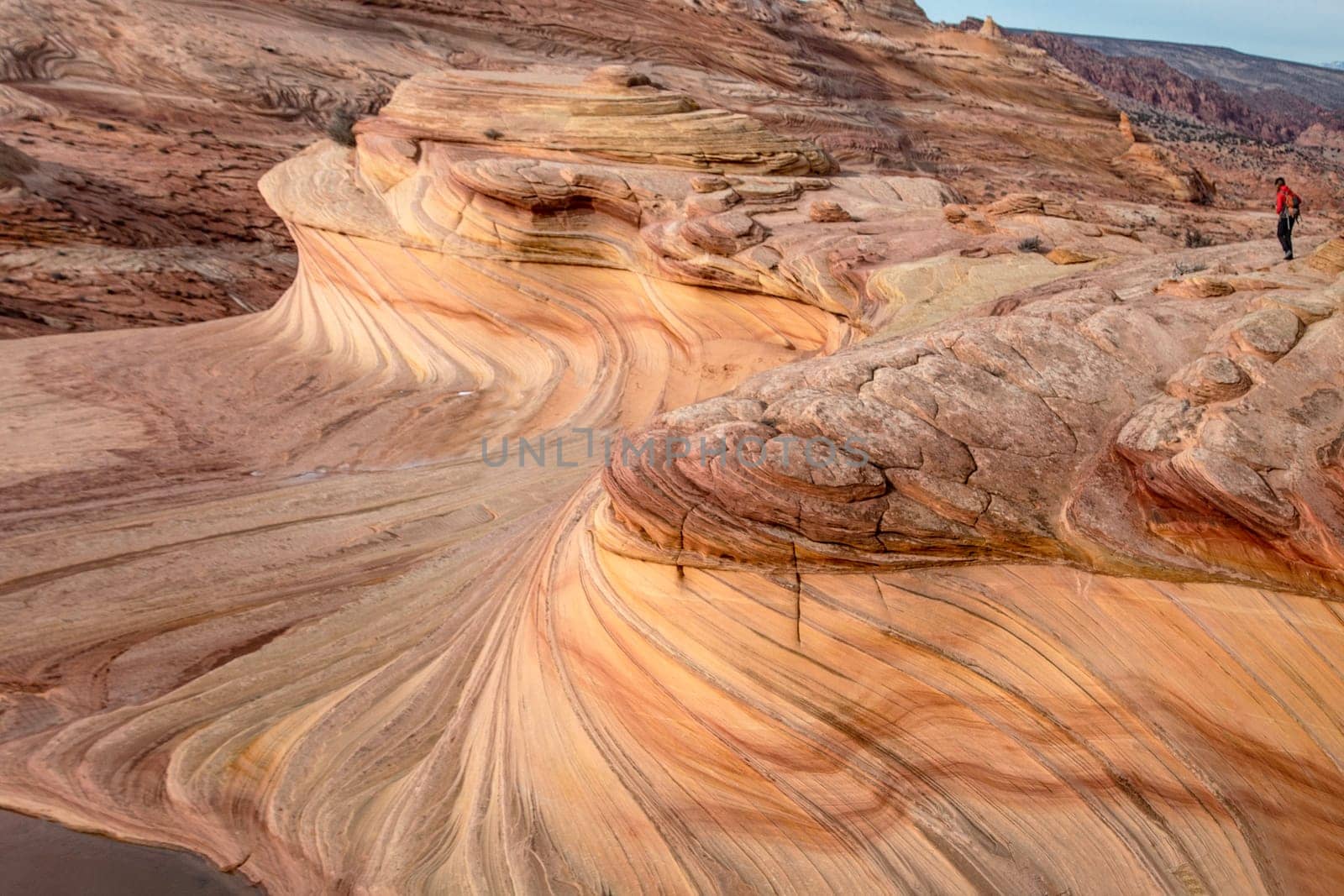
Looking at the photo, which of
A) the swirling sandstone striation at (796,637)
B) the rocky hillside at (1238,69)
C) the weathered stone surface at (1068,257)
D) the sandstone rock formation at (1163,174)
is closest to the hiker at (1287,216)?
the swirling sandstone striation at (796,637)

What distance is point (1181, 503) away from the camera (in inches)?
208

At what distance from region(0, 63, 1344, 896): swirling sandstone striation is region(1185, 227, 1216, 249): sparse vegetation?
2154 millimetres

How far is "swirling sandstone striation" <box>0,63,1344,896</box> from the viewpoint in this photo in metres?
5.01

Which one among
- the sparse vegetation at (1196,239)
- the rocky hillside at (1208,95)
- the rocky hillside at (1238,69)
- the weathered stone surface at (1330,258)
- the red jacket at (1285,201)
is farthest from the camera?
the rocky hillside at (1238,69)

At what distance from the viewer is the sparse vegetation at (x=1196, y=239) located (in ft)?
35.7

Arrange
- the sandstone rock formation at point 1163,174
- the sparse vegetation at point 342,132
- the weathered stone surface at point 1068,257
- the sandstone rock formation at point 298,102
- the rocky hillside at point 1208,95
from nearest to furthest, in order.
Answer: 1. the weathered stone surface at point 1068,257
2. the sparse vegetation at point 342,132
3. the sandstone rock formation at point 298,102
4. the sandstone rock formation at point 1163,174
5. the rocky hillside at point 1208,95

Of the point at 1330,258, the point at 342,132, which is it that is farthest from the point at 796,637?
the point at 342,132

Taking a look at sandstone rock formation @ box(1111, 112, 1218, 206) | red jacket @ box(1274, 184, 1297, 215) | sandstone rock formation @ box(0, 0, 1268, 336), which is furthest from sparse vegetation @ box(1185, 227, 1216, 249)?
sandstone rock formation @ box(1111, 112, 1218, 206)

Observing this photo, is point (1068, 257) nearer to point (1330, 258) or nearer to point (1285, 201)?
point (1285, 201)

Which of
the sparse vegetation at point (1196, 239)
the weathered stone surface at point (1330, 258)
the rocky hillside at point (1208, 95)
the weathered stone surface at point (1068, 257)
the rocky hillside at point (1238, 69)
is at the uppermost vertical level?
the rocky hillside at point (1238, 69)

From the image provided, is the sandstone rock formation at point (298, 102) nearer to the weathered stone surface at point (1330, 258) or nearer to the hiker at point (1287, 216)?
the hiker at point (1287, 216)

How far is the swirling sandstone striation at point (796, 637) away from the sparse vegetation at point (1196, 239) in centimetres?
215

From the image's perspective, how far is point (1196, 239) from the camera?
11156mm

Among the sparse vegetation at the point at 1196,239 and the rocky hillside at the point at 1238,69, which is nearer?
Answer: the sparse vegetation at the point at 1196,239
